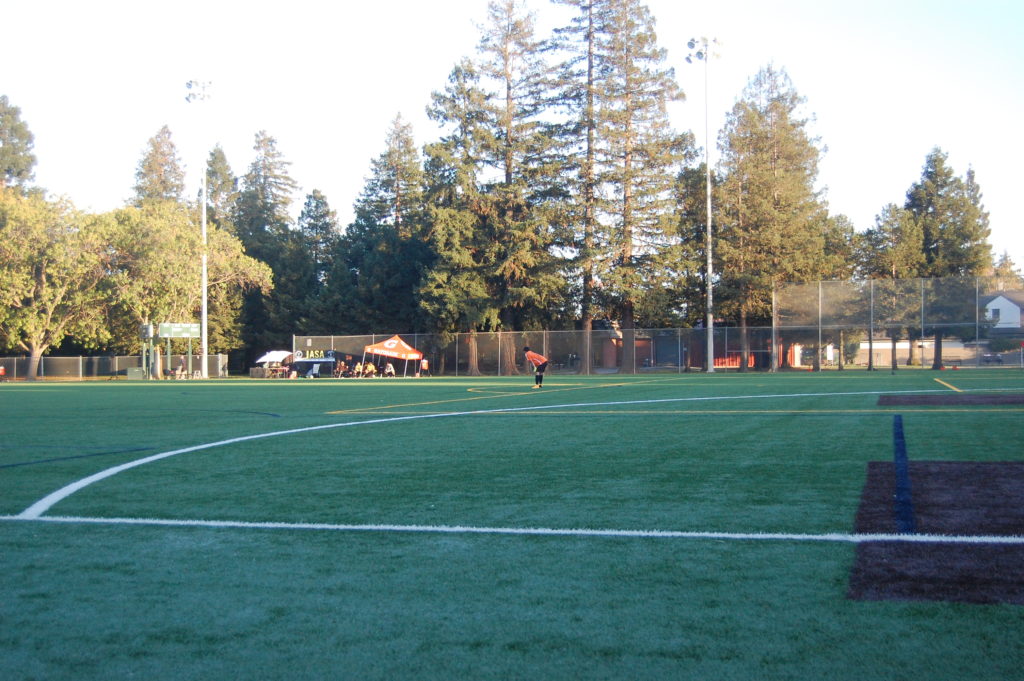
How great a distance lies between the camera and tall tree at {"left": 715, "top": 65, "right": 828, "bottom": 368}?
49.1 meters

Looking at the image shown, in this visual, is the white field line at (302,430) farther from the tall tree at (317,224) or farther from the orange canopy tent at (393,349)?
the tall tree at (317,224)

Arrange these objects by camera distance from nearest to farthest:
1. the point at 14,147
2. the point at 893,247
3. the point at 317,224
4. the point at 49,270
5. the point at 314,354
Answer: the point at 49,270
the point at 314,354
the point at 893,247
the point at 317,224
the point at 14,147

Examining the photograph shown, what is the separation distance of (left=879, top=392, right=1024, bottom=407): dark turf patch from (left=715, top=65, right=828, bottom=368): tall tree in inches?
1126

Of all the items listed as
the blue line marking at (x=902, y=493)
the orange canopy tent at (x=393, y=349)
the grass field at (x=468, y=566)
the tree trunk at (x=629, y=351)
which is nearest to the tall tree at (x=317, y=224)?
the orange canopy tent at (x=393, y=349)

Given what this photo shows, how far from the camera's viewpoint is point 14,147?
8475 centimetres

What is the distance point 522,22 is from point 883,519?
5459 centimetres

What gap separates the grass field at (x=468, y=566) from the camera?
10.7 feet

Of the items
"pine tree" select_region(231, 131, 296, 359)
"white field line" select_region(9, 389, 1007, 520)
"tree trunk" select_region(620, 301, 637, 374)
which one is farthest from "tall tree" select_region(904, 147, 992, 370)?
"pine tree" select_region(231, 131, 296, 359)

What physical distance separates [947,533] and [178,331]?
4847 centimetres

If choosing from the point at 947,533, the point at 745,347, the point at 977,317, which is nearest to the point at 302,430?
the point at 947,533

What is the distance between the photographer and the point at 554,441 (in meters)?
10.4

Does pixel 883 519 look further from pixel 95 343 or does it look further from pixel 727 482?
pixel 95 343

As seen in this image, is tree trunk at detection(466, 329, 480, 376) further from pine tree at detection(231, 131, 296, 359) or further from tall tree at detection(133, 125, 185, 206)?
tall tree at detection(133, 125, 185, 206)

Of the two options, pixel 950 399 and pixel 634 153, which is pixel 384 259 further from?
pixel 950 399
